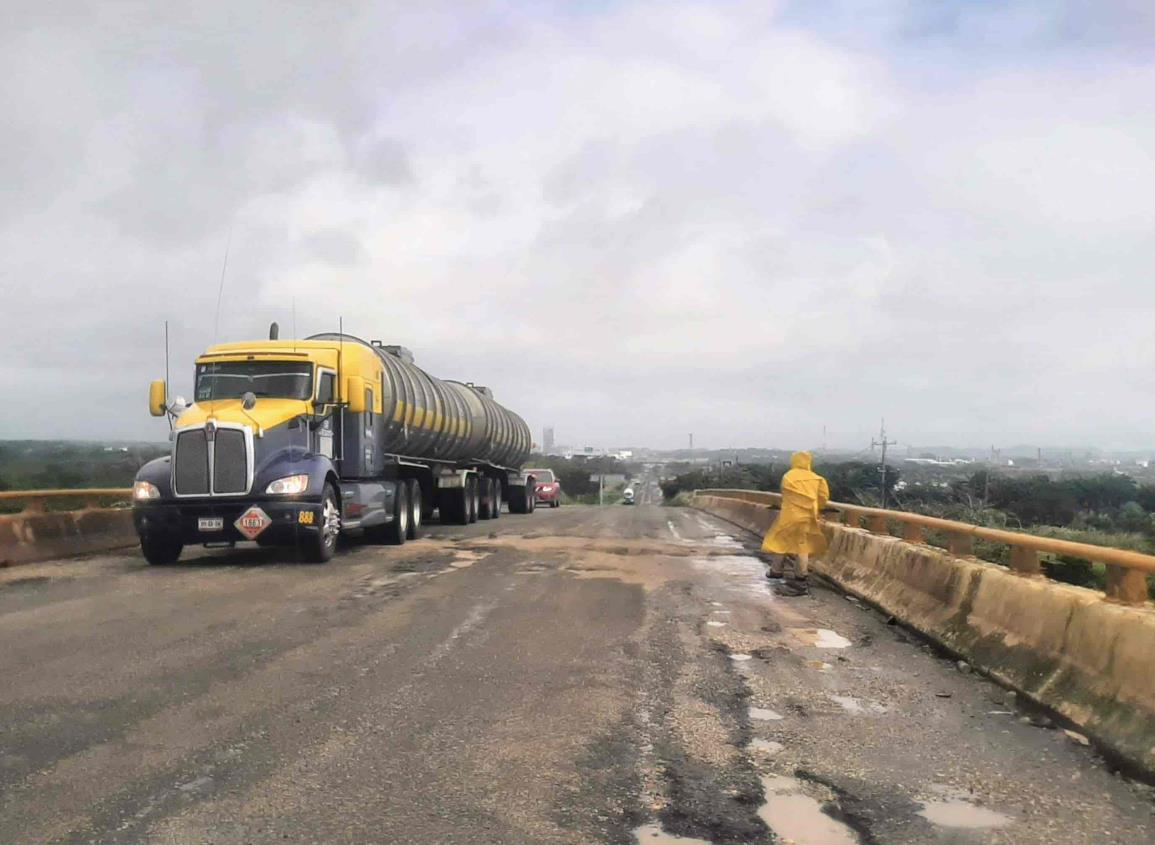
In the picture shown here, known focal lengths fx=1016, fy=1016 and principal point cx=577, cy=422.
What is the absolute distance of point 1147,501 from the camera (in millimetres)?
17328

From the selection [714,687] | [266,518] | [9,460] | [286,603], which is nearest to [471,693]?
[714,687]

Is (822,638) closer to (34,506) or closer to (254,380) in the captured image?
(254,380)

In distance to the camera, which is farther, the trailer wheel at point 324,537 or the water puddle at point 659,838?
Answer: the trailer wheel at point 324,537

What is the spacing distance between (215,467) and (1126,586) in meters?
11.1

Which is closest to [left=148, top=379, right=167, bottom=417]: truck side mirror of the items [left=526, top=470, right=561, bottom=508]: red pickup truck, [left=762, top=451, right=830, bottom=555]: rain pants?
[left=762, top=451, right=830, bottom=555]: rain pants

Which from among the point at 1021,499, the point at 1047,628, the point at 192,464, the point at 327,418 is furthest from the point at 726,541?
the point at 1047,628

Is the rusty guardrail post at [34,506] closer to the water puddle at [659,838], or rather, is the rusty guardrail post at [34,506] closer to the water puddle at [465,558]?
the water puddle at [465,558]

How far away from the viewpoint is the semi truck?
1349cm

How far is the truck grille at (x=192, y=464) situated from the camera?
13461 mm

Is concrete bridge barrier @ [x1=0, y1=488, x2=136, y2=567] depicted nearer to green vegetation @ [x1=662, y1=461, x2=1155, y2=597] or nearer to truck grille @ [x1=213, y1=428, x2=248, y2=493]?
truck grille @ [x1=213, y1=428, x2=248, y2=493]

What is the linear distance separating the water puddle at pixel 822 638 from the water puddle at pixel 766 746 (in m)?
3.01

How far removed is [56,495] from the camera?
14859mm

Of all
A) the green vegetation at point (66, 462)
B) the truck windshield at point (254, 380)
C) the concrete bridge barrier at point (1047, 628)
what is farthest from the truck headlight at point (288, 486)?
the concrete bridge barrier at point (1047, 628)

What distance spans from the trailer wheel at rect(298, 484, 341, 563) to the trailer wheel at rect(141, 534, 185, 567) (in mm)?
1700
